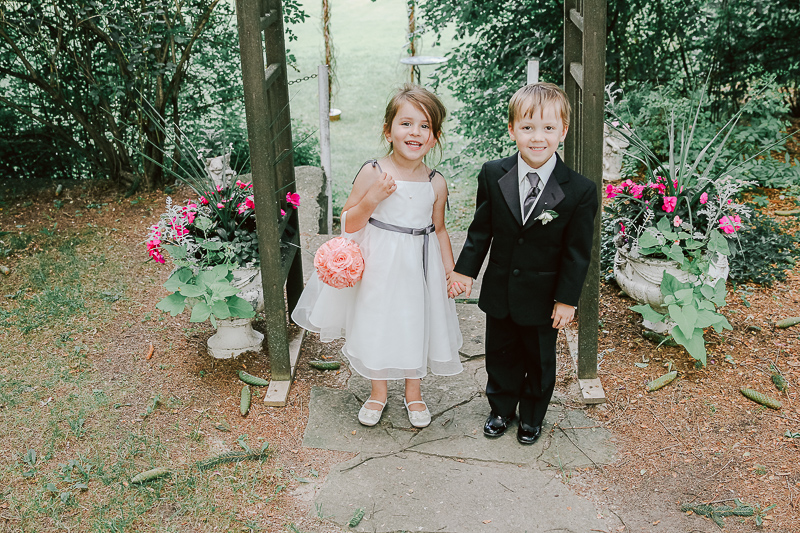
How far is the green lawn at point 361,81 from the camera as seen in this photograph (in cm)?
785

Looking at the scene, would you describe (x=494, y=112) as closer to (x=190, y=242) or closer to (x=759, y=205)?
(x=759, y=205)

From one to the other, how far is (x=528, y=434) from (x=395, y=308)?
79 centimetres

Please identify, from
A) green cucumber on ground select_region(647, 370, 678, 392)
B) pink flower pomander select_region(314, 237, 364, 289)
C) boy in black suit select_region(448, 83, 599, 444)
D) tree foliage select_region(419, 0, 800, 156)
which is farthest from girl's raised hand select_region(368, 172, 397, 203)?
tree foliage select_region(419, 0, 800, 156)

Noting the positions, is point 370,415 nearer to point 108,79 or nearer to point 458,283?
point 458,283

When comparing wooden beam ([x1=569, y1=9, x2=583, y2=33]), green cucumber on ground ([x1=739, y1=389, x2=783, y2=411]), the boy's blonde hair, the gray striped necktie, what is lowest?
green cucumber on ground ([x1=739, y1=389, x2=783, y2=411])

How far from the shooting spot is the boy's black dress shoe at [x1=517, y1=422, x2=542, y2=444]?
9.63 ft

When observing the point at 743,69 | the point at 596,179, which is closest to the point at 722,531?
the point at 596,179

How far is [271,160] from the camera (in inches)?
120

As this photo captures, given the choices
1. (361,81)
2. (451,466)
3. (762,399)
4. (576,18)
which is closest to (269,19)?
(576,18)

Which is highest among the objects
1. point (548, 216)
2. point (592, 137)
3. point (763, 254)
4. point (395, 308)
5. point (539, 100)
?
point (539, 100)

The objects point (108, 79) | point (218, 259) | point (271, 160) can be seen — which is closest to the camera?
point (271, 160)

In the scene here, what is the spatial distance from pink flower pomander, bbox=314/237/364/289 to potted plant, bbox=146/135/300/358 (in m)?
0.66

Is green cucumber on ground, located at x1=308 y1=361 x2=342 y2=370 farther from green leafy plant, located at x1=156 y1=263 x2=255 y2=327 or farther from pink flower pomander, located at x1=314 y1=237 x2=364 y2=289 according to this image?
pink flower pomander, located at x1=314 y1=237 x2=364 y2=289

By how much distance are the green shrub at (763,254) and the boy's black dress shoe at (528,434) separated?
1929 mm
